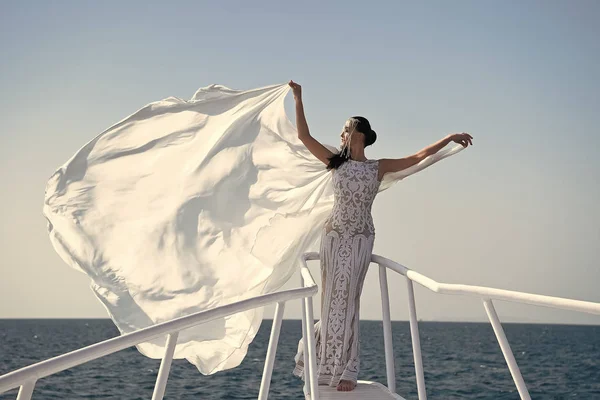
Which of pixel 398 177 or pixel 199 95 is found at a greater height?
pixel 199 95

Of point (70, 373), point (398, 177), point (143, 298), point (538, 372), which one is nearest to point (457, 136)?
point (398, 177)

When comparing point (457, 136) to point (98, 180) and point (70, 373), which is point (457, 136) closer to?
point (98, 180)

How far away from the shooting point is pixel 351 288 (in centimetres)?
549

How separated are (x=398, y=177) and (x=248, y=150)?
1.34 metres

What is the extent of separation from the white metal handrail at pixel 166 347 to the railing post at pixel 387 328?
1.09 meters

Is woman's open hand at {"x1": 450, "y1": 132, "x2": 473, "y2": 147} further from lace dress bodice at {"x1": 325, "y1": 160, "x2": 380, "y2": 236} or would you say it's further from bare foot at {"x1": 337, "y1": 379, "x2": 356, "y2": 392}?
bare foot at {"x1": 337, "y1": 379, "x2": 356, "y2": 392}

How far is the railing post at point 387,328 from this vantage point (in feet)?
17.2

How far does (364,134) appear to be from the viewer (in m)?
5.59

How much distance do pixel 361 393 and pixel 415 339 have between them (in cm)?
114

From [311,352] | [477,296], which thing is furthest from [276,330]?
[477,296]

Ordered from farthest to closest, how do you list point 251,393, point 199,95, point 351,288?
point 251,393 → point 199,95 → point 351,288

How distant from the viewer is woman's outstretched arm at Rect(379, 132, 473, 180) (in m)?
5.58

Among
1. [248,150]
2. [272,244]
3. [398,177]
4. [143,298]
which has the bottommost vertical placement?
[143,298]

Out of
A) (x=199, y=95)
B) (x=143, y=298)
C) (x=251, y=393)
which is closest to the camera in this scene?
(x=143, y=298)
